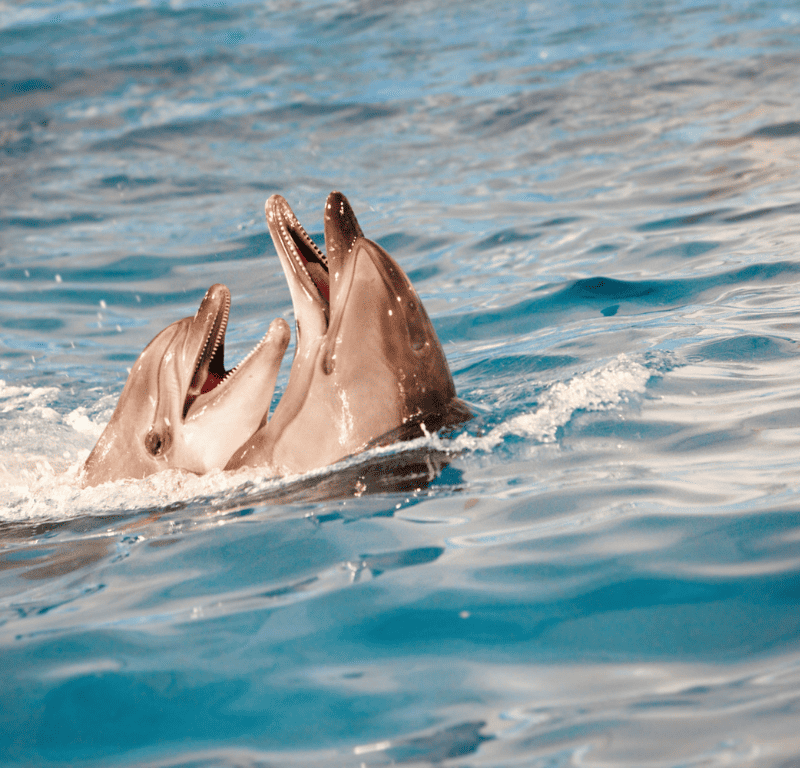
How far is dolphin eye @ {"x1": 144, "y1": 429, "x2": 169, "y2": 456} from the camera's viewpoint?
5316mm

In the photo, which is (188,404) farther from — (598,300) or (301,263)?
(598,300)

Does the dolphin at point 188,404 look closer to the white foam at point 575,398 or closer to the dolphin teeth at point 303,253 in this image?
the dolphin teeth at point 303,253

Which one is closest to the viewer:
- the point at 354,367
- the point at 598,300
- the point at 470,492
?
the point at 470,492

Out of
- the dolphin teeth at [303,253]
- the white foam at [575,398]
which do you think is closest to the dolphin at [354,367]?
the dolphin teeth at [303,253]

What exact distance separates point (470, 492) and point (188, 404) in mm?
1832

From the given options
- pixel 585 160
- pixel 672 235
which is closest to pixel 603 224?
pixel 672 235

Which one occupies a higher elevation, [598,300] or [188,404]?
[188,404]

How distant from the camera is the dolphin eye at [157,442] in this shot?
5.32 metres

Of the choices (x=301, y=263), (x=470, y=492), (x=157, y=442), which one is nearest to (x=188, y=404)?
(x=157, y=442)

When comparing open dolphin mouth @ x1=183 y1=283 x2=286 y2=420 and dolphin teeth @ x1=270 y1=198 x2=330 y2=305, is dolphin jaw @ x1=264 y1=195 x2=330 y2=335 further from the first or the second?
open dolphin mouth @ x1=183 y1=283 x2=286 y2=420

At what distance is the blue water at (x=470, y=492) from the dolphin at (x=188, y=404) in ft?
0.89

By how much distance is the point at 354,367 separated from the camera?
186 inches

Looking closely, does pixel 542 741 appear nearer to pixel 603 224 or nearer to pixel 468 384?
pixel 468 384

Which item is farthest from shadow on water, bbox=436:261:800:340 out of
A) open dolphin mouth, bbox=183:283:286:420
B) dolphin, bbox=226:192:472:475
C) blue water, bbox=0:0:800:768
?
dolphin, bbox=226:192:472:475
